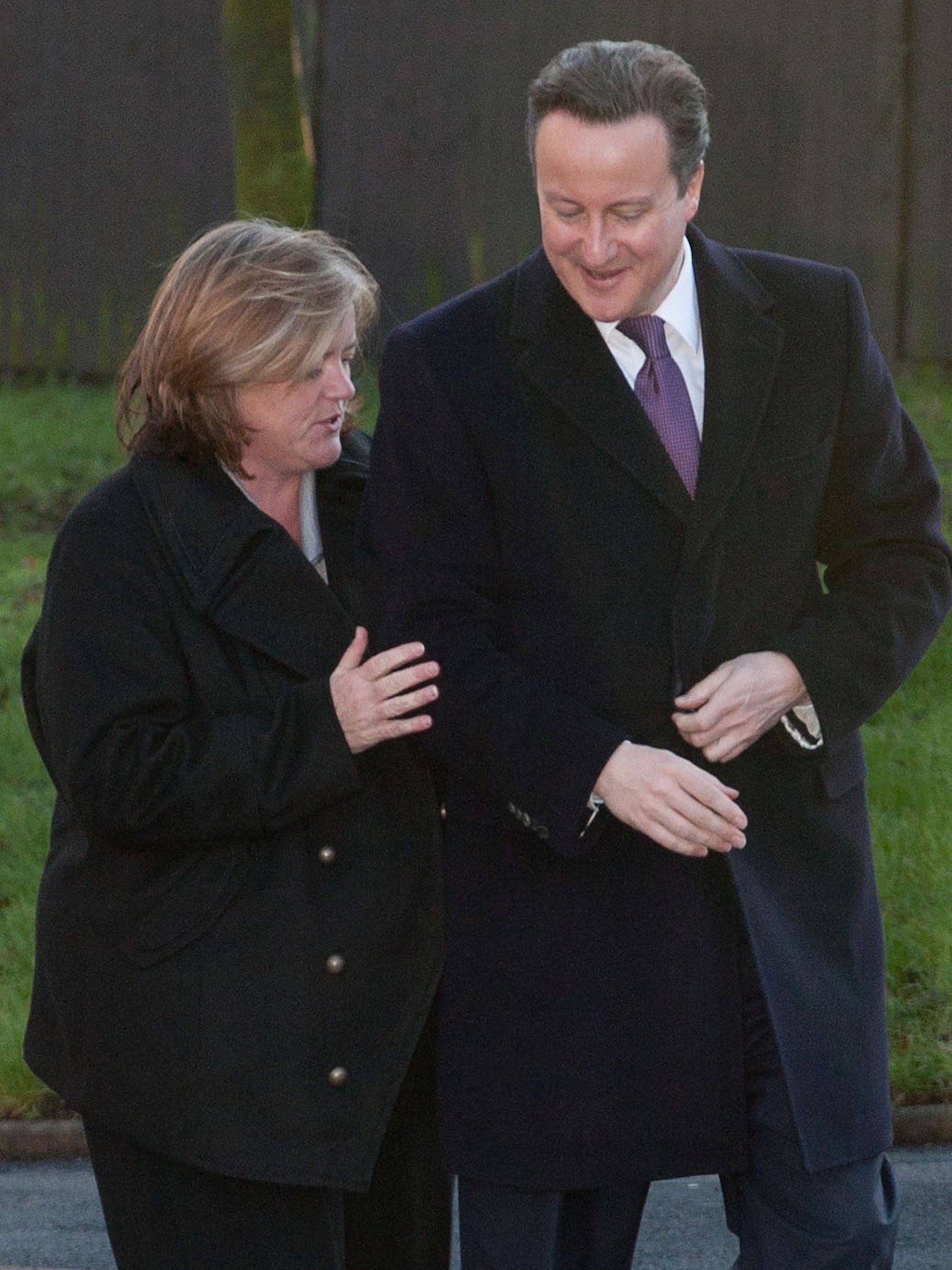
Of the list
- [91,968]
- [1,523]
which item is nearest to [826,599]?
[91,968]

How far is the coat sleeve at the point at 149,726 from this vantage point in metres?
3.01

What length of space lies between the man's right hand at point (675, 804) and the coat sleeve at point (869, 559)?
311 millimetres

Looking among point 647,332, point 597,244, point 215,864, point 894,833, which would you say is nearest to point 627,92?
point 597,244

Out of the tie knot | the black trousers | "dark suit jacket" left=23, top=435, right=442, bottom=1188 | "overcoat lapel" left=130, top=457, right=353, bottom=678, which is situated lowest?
the black trousers

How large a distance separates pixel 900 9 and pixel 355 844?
858 centimetres

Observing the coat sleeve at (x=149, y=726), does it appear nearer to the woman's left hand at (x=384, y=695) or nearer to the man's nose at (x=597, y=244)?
the woman's left hand at (x=384, y=695)

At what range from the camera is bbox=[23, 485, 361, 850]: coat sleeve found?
3010mm

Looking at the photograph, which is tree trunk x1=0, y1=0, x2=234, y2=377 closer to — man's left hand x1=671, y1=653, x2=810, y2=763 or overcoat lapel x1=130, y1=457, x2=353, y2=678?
overcoat lapel x1=130, y1=457, x2=353, y2=678

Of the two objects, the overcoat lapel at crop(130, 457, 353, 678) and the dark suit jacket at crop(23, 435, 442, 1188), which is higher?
the overcoat lapel at crop(130, 457, 353, 678)

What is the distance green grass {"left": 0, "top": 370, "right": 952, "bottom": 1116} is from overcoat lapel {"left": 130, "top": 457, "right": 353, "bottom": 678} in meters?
0.50

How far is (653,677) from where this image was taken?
300 cm

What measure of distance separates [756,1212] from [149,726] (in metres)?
1.13

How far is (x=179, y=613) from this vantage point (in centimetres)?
308

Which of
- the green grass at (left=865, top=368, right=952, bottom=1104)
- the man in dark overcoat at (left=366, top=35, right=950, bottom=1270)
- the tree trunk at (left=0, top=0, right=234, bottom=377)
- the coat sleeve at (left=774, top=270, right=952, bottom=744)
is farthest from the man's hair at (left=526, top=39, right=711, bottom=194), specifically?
the tree trunk at (left=0, top=0, right=234, bottom=377)
